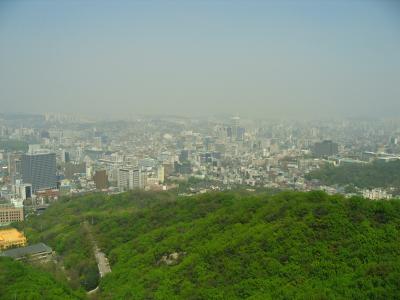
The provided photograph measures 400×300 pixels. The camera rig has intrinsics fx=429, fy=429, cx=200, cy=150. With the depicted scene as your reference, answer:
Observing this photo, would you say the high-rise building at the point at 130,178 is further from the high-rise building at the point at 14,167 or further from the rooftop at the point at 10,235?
the rooftop at the point at 10,235

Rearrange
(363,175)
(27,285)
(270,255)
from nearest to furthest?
(270,255) < (27,285) < (363,175)

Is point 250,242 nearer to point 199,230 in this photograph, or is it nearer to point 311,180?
point 199,230

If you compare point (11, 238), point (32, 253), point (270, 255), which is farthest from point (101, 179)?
point (270, 255)

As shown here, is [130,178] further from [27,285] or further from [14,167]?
[27,285]

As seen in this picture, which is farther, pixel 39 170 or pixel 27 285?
pixel 39 170

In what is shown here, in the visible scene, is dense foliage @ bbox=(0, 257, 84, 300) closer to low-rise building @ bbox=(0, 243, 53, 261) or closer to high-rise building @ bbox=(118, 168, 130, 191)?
low-rise building @ bbox=(0, 243, 53, 261)

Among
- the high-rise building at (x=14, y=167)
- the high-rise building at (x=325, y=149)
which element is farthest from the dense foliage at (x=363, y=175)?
the high-rise building at (x=14, y=167)

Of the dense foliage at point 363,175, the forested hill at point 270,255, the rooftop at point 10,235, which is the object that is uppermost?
the forested hill at point 270,255
